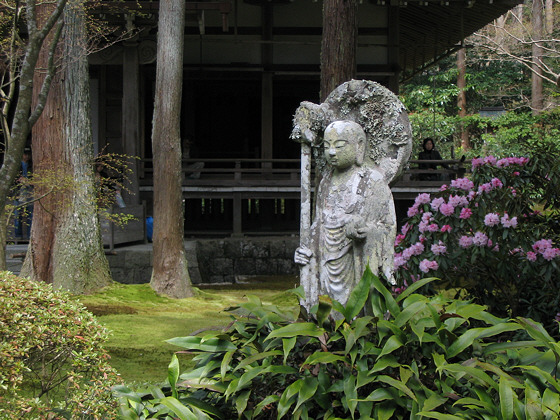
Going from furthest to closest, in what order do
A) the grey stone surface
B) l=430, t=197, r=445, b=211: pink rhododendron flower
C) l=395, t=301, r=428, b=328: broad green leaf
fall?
the grey stone surface, l=430, t=197, r=445, b=211: pink rhododendron flower, l=395, t=301, r=428, b=328: broad green leaf

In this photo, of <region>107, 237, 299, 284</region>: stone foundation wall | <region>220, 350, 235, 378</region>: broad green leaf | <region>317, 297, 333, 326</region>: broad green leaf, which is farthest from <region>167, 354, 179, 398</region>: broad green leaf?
<region>107, 237, 299, 284</region>: stone foundation wall

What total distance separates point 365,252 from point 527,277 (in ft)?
8.80

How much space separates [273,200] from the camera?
59.0 ft

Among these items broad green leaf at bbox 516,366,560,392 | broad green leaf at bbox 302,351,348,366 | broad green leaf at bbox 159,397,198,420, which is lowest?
broad green leaf at bbox 159,397,198,420

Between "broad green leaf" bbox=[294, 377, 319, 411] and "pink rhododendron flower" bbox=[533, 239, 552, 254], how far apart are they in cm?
361

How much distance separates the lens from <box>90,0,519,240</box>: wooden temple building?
51.1ft

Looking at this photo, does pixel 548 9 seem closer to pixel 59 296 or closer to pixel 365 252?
pixel 365 252

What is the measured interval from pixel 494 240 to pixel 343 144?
8.76ft

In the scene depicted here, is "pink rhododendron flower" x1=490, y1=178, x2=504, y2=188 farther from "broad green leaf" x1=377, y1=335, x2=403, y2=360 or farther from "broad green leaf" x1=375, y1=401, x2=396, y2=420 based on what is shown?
"broad green leaf" x1=375, y1=401, x2=396, y2=420

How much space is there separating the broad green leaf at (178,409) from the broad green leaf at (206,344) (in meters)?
0.48

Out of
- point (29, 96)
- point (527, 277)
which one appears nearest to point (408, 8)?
point (527, 277)

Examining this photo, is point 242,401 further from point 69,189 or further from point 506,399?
point 69,189

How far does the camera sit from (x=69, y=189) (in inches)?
420

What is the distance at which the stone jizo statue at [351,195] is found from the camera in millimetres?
5598
